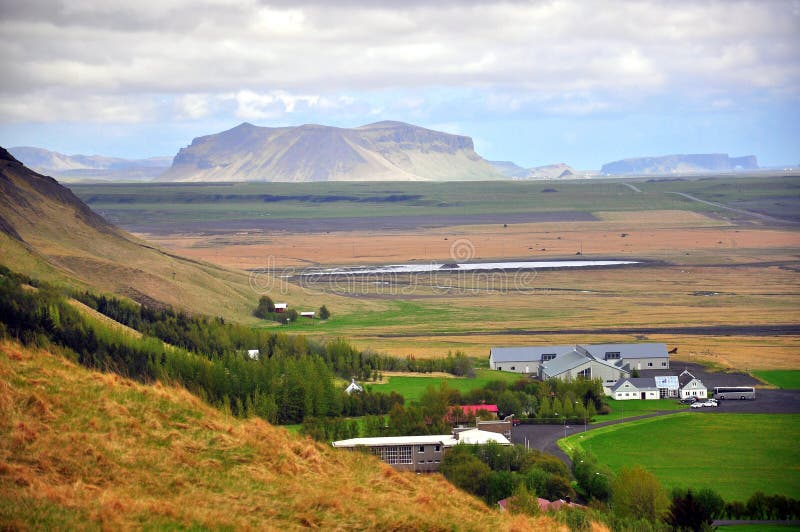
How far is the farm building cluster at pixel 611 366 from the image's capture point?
52.4 metres

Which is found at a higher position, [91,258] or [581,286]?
[91,258]

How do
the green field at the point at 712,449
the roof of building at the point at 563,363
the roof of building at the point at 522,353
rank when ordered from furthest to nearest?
the roof of building at the point at 522,353 < the roof of building at the point at 563,363 < the green field at the point at 712,449

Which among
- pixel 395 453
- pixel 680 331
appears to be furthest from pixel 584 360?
pixel 395 453

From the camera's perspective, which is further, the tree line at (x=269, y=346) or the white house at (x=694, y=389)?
the tree line at (x=269, y=346)

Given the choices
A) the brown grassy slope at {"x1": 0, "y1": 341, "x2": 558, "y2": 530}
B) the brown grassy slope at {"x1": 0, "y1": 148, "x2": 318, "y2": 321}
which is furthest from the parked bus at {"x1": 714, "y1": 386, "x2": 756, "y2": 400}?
the brown grassy slope at {"x1": 0, "y1": 148, "x2": 318, "y2": 321}

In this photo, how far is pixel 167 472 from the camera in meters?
17.2

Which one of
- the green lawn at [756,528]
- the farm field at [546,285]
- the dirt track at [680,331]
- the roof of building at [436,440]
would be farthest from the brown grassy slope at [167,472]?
the dirt track at [680,331]

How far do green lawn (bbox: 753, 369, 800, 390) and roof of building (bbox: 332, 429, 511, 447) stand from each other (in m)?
22.2

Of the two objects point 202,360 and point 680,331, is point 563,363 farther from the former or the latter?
point 680,331

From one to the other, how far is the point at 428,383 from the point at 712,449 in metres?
17.2

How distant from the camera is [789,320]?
78.0 m

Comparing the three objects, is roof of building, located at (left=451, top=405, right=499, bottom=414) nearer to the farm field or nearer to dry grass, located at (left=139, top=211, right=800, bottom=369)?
dry grass, located at (left=139, top=211, right=800, bottom=369)

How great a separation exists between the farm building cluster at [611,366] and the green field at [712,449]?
5.12 meters

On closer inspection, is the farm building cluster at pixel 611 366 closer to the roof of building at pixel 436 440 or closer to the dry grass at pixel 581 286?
the dry grass at pixel 581 286
